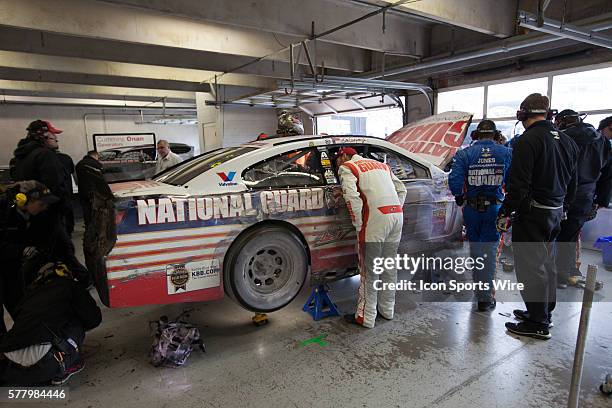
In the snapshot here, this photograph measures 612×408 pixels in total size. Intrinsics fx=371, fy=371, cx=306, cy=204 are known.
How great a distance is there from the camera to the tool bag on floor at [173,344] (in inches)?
101

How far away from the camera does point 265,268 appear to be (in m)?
3.02

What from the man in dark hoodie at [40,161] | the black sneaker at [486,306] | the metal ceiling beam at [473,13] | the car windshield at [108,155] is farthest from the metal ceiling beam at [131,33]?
the black sneaker at [486,306]

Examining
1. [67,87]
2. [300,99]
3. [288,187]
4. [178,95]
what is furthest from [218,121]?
[288,187]

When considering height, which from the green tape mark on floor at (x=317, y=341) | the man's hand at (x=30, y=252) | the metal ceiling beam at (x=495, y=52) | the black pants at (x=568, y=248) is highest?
the metal ceiling beam at (x=495, y=52)

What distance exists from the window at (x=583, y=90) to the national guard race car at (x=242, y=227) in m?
4.07

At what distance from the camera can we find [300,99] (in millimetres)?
10531

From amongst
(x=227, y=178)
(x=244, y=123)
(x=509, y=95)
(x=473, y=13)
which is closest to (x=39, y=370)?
(x=227, y=178)

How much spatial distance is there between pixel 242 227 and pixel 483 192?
2128 millimetres

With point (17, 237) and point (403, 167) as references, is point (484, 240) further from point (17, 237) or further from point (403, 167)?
point (17, 237)

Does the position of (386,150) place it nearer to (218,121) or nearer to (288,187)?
(288,187)

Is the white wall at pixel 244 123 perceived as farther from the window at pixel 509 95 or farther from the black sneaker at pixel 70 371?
the black sneaker at pixel 70 371

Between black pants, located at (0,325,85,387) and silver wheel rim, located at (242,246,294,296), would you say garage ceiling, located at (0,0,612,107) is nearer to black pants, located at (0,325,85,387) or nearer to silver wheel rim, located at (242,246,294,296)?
silver wheel rim, located at (242,246,294,296)

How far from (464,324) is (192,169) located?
266 cm

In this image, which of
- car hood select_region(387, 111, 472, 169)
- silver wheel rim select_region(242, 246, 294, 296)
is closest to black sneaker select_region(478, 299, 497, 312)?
car hood select_region(387, 111, 472, 169)
